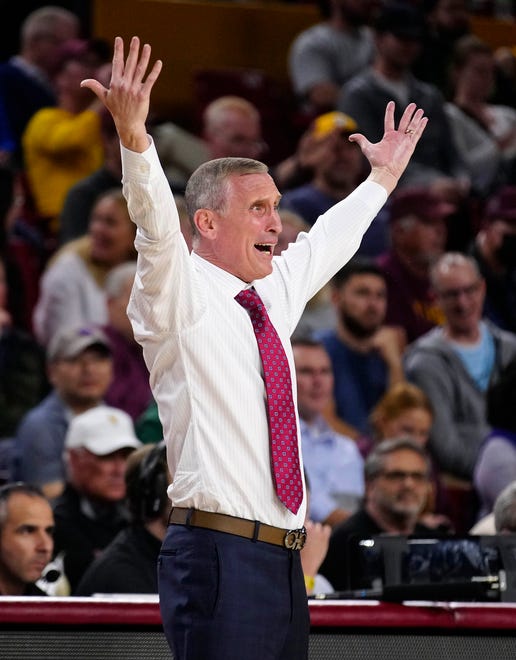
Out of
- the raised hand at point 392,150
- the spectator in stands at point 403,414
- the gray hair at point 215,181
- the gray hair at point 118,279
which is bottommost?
the gray hair at point 215,181

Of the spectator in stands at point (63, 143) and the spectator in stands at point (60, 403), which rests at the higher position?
the spectator in stands at point (63, 143)

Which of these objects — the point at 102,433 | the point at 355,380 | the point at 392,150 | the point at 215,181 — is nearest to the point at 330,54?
the point at 355,380

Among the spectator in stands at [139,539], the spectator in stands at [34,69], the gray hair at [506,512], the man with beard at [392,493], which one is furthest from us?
the spectator in stands at [34,69]

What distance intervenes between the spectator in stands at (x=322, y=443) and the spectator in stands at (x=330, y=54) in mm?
3245

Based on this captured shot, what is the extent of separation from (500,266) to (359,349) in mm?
1473

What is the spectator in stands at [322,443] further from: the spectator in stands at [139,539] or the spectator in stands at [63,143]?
the spectator in stands at [63,143]

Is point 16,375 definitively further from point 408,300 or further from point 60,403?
point 408,300

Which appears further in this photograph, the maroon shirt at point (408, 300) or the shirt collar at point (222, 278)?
the maroon shirt at point (408, 300)

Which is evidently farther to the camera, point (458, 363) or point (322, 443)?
point (458, 363)

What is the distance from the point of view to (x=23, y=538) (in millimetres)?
4316

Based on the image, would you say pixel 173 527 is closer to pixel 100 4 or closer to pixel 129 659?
pixel 129 659

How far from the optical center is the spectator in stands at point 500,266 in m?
7.93

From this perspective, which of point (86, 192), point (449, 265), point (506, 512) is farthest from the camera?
point (86, 192)

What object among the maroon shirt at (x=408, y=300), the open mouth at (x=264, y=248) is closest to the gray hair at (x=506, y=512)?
the open mouth at (x=264, y=248)
